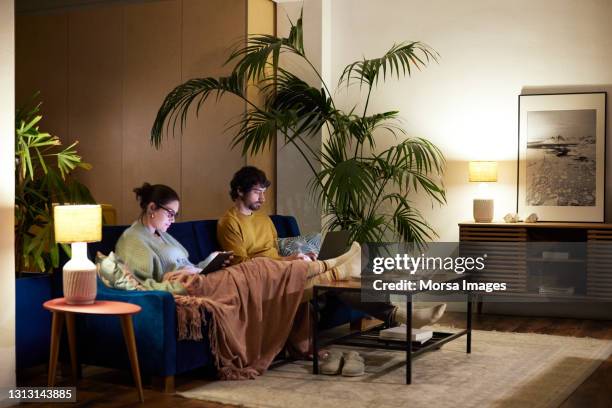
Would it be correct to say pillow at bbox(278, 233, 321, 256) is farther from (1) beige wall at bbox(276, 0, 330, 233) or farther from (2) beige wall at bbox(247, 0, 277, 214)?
(2) beige wall at bbox(247, 0, 277, 214)

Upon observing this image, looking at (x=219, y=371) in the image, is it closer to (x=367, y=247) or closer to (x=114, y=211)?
(x=367, y=247)

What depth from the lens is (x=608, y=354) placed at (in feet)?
17.8

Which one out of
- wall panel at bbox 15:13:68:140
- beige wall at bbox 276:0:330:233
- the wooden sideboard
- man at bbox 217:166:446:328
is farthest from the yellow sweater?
wall panel at bbox 15:13:68:140

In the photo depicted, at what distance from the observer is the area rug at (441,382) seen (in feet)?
13.5

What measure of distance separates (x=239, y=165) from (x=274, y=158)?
1.09ft

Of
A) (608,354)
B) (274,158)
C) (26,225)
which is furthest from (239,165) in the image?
(608,354)

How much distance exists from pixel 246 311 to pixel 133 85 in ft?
12.5

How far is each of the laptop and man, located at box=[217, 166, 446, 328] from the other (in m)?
0.15

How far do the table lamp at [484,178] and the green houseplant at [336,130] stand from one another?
30 cm

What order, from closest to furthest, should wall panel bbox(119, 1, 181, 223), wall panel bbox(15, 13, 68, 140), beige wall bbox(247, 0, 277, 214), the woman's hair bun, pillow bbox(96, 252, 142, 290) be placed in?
pillow bbox(96, 252, 142, 290) < the woman's hair bun < beige wall bbox(247, 0, 277, 214) < wall panel bbox(119, 1, 181, 223) < wall panel bbox(15, 13, 68, 140)

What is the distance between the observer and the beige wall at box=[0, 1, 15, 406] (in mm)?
3963

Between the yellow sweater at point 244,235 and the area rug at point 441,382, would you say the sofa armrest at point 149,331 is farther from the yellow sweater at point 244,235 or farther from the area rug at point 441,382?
the yellow sweater at point 244,235

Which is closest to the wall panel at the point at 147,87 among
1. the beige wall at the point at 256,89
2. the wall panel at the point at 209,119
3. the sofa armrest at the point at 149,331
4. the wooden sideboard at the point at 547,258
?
the wall panel at the point at 209,119

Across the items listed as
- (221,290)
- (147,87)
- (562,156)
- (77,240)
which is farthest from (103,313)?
(562,156)
